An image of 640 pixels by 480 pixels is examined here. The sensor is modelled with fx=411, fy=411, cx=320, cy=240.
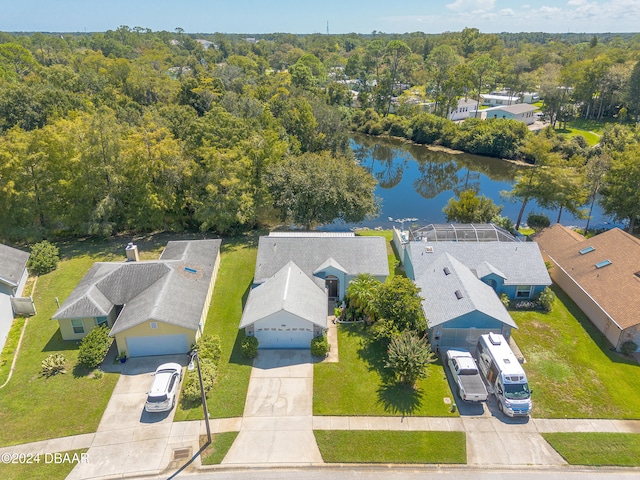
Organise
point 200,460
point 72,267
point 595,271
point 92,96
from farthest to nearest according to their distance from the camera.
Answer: point 92,96
point 72,267
point 595,271
point 200,460

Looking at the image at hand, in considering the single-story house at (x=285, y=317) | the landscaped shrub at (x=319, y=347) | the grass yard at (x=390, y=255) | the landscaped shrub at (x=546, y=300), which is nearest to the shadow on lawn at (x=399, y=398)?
the landscaped shrub at (x=319, y=347)

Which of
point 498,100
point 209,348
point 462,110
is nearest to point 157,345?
point 209,348

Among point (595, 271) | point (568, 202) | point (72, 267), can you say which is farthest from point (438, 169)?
point (72, 267)

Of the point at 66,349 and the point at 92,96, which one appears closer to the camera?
the point at 66,349

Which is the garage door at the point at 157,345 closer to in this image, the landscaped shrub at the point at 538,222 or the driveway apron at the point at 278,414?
the driveway apron at the point at 278,414

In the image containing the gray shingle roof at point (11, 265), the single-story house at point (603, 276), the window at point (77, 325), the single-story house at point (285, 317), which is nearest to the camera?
the single-story house at point (285, 317)

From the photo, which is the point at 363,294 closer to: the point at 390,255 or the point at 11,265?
the point at 390,255

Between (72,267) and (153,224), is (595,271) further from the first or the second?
(72,267)
